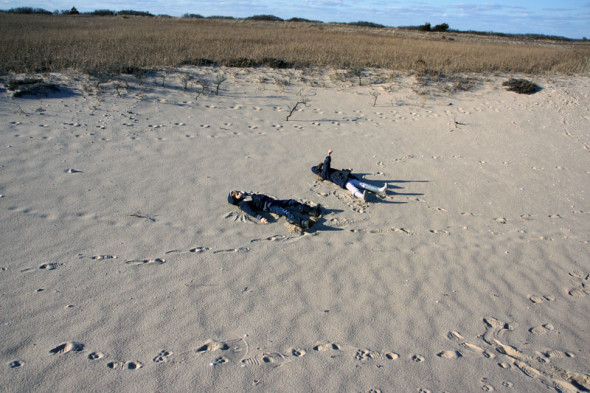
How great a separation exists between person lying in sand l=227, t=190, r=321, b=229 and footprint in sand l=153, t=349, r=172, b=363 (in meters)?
2.24

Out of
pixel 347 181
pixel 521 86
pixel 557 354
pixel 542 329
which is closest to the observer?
pixel 557 354

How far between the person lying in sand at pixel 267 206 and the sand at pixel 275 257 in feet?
0.49

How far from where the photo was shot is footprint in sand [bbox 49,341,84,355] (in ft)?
9.48

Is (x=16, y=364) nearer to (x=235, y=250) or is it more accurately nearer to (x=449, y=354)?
(x=235, y=250)

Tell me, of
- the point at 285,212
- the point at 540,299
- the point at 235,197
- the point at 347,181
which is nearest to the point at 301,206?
the point at 285,212

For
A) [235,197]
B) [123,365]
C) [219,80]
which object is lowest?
[123,365]

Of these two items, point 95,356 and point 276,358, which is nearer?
point 95,356

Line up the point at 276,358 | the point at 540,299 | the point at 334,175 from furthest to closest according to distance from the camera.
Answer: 1. the point at 334,175
2. the point at 540,299
3. the point at 276,358

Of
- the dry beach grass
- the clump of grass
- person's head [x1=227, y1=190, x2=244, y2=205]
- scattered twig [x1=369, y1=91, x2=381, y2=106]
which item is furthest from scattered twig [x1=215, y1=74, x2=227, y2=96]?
the clump of grass

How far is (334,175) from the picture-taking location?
20.1 feet

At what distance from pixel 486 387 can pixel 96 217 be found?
4.71m

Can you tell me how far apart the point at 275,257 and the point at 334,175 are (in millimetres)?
2253

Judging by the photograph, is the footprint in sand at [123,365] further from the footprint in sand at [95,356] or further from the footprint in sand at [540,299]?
the footprint in sand at [540,299]

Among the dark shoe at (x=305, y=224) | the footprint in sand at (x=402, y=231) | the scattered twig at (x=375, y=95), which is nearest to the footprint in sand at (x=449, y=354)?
the footprint in sand at (x=402, y=231)
